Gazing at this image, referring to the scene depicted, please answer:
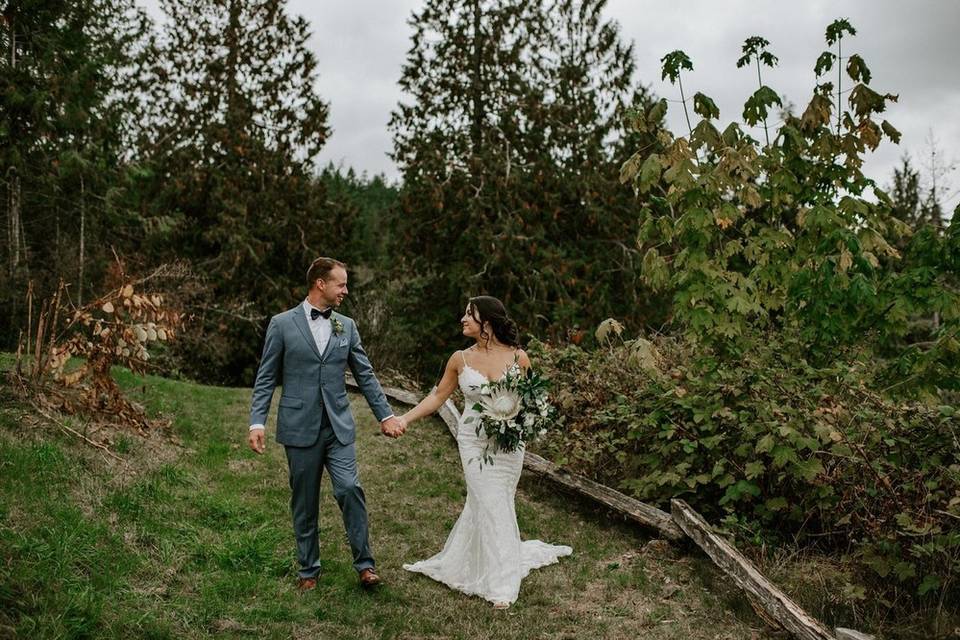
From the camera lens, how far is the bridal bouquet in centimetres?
563

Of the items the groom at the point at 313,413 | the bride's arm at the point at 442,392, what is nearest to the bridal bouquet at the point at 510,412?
the bride's arm at the point at 442,392

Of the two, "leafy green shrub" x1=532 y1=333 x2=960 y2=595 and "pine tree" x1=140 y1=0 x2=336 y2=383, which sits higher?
"pine tree" x1=140 y1=0 x2=336 y2=383

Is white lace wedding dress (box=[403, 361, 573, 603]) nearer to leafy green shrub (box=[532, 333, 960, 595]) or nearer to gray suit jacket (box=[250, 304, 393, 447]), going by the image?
gray suit jacket (box=[250, 304, 393, 447])

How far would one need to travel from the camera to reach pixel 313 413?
5.10m

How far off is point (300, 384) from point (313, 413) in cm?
22

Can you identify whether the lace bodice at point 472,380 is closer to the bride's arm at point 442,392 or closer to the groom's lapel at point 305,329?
the bride's arm at point 442,392

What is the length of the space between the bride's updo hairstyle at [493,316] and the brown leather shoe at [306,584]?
215 centimetres

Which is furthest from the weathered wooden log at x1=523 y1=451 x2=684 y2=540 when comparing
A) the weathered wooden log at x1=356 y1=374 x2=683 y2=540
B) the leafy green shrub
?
the leafy green shrub

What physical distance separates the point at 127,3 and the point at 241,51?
3193mm

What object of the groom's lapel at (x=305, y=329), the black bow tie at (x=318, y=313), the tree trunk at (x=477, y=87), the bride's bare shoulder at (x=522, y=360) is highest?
the tree trunk at (x=477, y=87)

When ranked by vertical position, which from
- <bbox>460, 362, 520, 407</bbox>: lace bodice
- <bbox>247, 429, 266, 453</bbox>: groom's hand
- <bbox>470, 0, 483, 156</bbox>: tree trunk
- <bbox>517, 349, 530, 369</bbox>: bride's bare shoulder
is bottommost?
<bbox>247, 429, 266, 453</bbox>: groom's hand

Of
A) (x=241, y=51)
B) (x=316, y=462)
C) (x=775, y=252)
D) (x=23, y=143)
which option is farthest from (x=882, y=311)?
(x=241, y=51)

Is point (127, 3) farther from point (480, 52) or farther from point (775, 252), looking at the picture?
point (775, 252)

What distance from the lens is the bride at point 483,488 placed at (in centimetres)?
554
